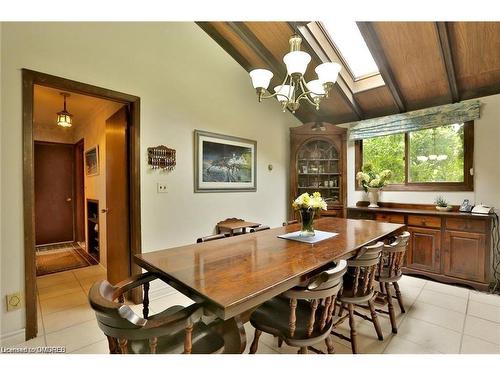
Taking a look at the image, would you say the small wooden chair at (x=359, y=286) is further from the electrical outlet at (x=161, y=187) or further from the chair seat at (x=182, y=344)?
the electrical outlet at (x=161, y=187)

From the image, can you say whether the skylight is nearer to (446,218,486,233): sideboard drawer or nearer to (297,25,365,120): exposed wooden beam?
(297,25,365,120): exposed wooden beam

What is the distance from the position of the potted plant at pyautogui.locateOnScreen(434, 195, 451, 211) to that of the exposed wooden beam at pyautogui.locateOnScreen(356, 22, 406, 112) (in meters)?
1.38

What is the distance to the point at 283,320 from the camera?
56.7 inches

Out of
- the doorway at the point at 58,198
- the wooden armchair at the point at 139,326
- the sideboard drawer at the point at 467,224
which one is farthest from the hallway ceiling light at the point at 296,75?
the doorway at the point at 58,198

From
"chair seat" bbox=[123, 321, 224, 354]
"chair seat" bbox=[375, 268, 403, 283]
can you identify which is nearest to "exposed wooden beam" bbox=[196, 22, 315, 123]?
"chair seat" bbox=[375, 268, 403, 283]

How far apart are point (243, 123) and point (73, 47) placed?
2.07 metres

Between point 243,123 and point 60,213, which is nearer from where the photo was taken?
point 243,123

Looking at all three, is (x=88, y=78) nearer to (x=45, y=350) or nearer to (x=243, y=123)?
(x=243, y=123)

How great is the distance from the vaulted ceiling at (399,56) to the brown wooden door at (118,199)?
1739mm

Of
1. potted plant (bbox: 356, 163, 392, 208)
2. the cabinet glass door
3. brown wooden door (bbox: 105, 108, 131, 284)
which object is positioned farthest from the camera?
the cabinet glass door

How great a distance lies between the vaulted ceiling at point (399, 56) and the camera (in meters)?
2.50

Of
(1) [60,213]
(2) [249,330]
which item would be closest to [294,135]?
(2) [249,330]

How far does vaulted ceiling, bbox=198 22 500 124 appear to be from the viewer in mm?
2500

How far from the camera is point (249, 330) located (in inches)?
83.1
